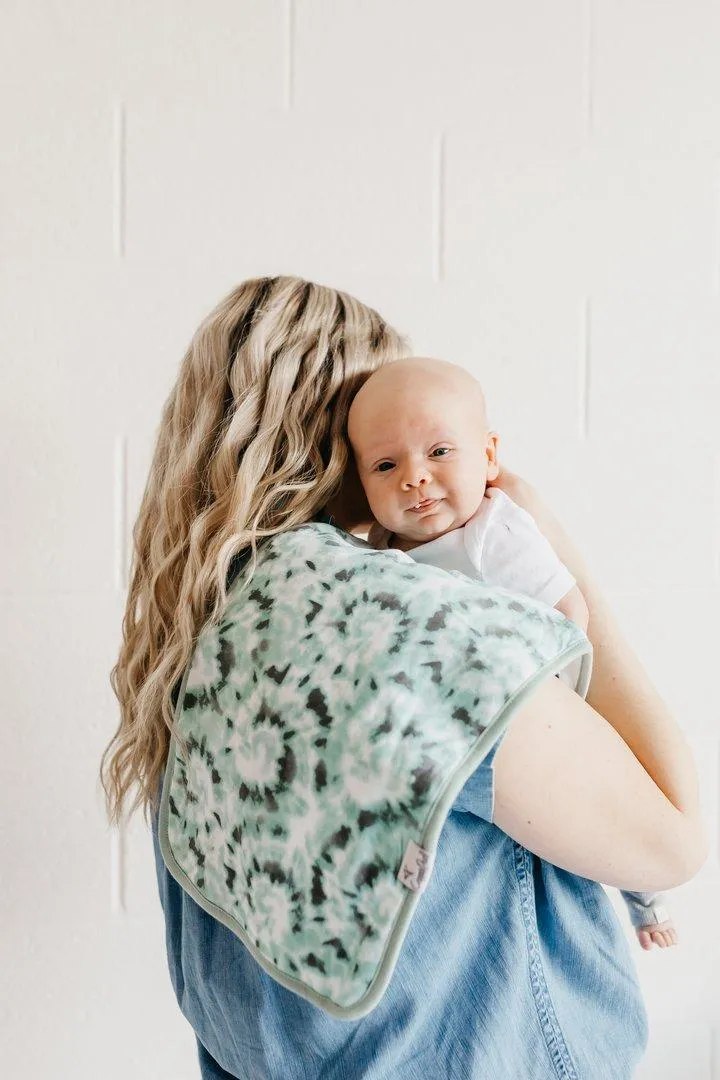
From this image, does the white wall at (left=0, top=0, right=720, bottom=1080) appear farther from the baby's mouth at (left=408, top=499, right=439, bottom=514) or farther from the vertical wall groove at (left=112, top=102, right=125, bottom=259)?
the baby's mouth at (left=408, top=499, right=439, bottom=514)

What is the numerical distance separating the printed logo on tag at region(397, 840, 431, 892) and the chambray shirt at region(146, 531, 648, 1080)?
0.07m

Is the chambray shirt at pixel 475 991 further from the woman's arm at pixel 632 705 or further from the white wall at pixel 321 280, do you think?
the white wall at pixel 321 280

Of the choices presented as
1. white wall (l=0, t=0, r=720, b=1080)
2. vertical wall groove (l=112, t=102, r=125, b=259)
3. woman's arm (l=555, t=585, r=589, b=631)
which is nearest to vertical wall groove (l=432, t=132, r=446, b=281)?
white wall (l=0, t=0, r=720, b=1080)

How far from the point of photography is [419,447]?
0.93 metres

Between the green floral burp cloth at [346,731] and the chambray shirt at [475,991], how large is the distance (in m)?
0.06

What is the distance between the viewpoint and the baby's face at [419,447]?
911 mm

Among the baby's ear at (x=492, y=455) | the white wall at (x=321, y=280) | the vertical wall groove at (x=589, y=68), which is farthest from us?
the vertical wall groove at (x=589, y=68)

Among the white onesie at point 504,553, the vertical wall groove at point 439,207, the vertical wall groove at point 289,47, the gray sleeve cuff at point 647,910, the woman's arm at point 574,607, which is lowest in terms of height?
the gray sleeve cuff at point 647,910

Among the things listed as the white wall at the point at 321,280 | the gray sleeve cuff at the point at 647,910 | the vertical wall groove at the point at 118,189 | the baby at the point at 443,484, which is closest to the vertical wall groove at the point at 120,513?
the white wall at the point at 321,280

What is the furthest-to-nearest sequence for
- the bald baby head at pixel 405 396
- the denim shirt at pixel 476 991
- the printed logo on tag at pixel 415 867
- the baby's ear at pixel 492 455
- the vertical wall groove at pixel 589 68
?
1. the vertical wall groove at pixel 589 68
2. the baby's ear at pixel 492 455
3. the bald baby head at pixel 405 396
4. the denim shirt at pixel 476 991
5. the printed logo on tag at pixel 415 867

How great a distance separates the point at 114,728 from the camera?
1386 millimetres

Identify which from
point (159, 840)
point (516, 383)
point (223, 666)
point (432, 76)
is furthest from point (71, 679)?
point (432, 76)

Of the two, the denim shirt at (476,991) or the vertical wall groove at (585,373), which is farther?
the vertical wall groove at (585,373)

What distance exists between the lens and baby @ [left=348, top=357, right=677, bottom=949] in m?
0.91
